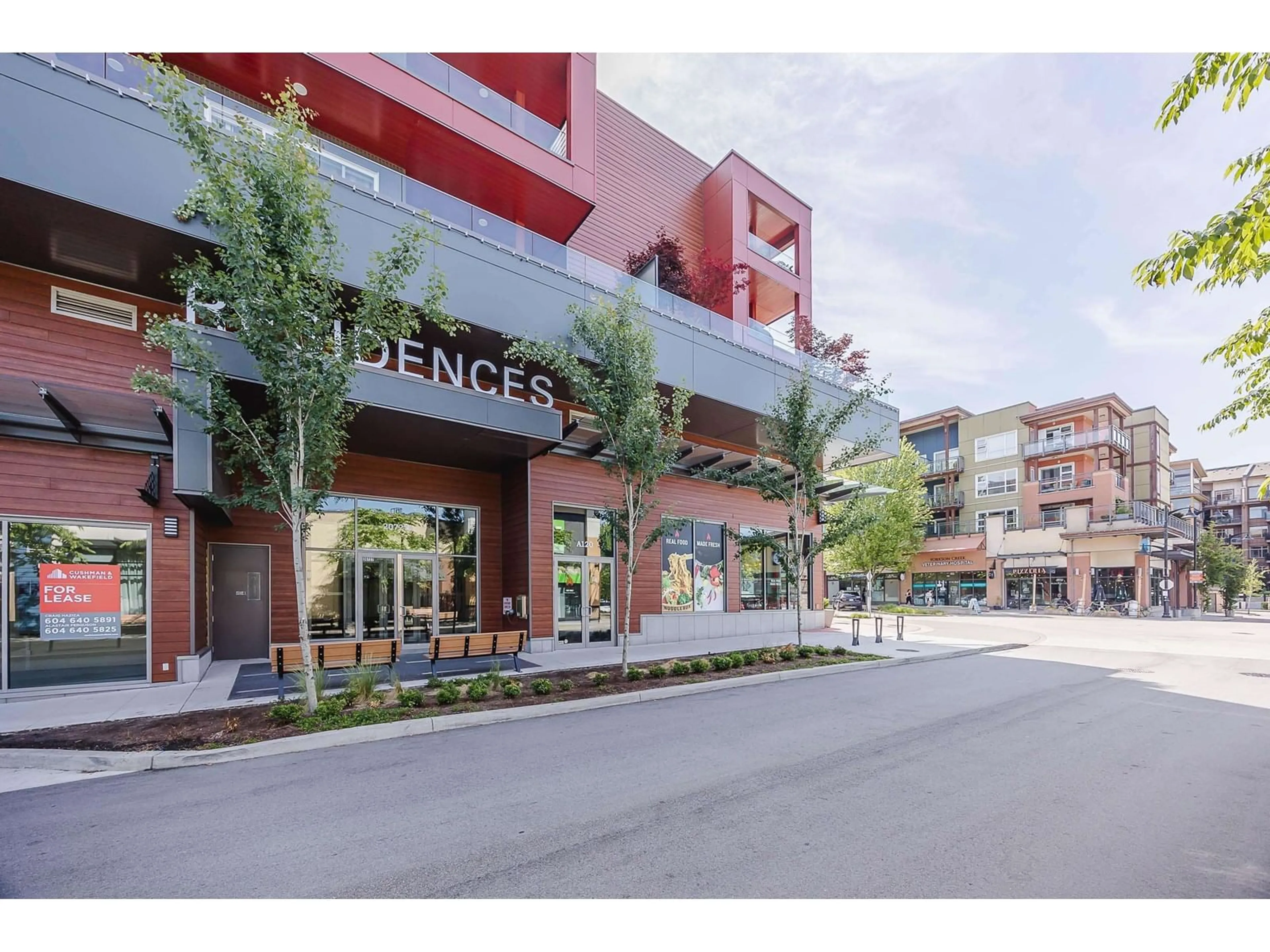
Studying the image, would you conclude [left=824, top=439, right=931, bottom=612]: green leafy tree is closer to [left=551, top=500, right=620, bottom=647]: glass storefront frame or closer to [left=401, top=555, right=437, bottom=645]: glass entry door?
[left=551, top=500, right=620, bottom=647]: glass storefront frame

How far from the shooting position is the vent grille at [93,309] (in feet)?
34.4

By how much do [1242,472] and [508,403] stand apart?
106823 millimetres

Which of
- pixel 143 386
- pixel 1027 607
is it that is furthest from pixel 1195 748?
pixel 1027 607

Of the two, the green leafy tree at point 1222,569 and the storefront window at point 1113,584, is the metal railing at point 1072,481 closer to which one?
the storefront window at point 1113,584

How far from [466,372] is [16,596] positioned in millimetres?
9025

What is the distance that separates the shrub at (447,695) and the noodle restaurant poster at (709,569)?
1068 cm

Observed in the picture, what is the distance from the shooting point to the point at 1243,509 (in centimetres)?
7625

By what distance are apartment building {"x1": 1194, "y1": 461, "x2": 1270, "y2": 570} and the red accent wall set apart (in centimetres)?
8549

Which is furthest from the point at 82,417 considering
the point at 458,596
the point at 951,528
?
the point at 951,528

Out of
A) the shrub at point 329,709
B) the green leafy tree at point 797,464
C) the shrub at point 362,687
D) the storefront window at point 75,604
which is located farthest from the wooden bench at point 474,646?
the green leafy tree at point 797,464

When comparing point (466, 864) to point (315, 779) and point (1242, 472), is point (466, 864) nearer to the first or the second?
point (315, 779)

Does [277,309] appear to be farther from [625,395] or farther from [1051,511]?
[1051,511]

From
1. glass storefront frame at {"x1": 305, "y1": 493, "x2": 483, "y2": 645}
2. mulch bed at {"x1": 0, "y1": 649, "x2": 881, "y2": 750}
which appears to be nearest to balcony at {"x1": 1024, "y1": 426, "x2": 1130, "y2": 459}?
glass storefront frame at {"x1": 305, "y1": 493, "x2": 483, "y2": 645}

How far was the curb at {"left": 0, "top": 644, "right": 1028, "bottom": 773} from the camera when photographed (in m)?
6.80
